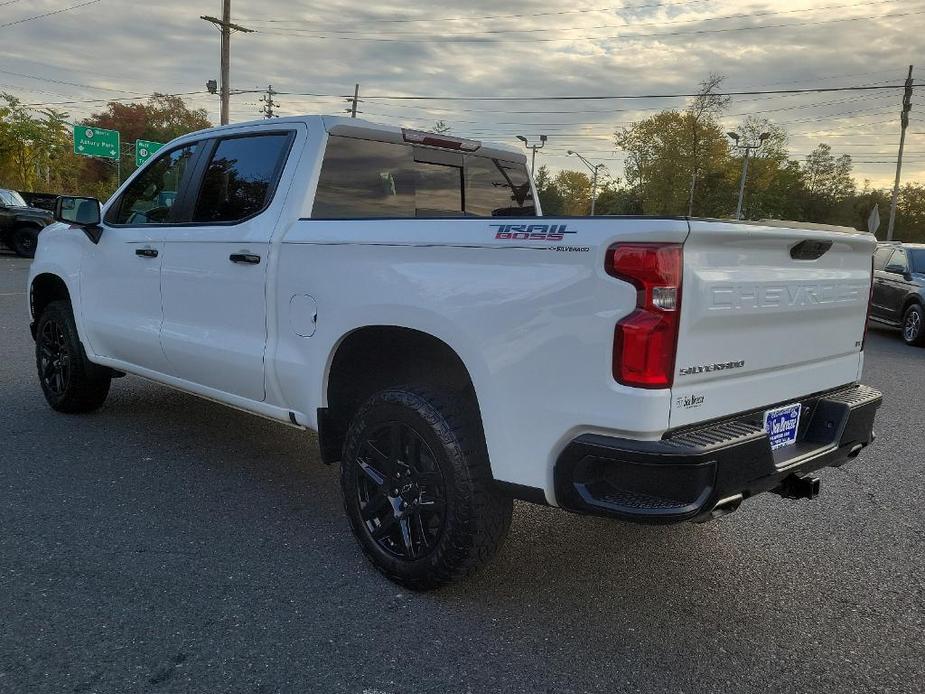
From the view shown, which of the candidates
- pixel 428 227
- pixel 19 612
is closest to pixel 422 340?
pixel 428 227

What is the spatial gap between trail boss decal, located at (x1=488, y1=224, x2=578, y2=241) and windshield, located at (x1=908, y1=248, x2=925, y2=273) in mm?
12698

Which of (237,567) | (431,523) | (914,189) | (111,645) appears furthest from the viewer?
(914,189)

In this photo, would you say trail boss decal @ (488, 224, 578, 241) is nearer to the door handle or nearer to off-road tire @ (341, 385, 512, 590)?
off-road tire @ (341, 385, 512, 590)

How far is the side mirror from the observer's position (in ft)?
16.5

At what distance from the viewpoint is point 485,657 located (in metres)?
2.75

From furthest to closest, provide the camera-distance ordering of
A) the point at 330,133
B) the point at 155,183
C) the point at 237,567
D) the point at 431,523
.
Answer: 1. the point at 155,183
2. the point at 330,133
3. the point at 237,567
4. the point at 431,523

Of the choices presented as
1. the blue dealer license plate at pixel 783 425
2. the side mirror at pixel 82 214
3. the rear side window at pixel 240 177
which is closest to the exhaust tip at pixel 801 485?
the blue dealer license plate at pixel 783 425

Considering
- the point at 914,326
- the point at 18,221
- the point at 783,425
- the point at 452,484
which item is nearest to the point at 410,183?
the point at 452,484

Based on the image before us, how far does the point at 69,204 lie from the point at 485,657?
4.10 m

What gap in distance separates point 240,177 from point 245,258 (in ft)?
1.95

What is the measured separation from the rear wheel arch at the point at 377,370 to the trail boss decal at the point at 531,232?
52 centimetres

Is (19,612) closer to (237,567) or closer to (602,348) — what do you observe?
(237,567)

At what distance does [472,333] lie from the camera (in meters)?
2.83

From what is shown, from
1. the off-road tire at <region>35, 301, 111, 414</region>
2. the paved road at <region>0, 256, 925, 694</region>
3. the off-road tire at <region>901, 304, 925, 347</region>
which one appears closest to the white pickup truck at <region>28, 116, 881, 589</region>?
the paved road at <region>0, 256, 925, 694</region>
